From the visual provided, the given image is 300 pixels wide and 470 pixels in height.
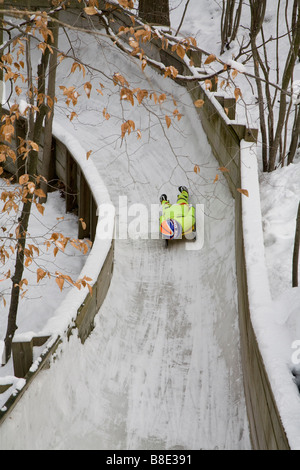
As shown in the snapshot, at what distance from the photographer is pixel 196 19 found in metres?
11.9

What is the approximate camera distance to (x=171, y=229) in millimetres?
5523

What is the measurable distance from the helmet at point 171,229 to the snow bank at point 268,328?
0.96 metres

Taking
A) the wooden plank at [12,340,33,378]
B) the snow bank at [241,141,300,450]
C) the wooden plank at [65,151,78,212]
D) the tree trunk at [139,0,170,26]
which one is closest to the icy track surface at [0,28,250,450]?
the wooden plank at [12,340,33,378]

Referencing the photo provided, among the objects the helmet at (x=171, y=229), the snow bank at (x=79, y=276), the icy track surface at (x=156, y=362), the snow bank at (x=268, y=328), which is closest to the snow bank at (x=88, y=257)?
the snow bank at (x=79, y=276)

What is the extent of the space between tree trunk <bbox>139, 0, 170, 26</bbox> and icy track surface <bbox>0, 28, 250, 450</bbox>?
3914mm

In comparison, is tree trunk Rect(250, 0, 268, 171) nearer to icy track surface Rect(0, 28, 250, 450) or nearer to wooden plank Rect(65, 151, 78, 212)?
icy track surface Rect(0, 28, 250, 450)

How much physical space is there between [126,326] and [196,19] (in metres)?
9.31

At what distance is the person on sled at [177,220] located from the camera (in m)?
5.53

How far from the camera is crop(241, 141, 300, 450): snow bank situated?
2.35 metres

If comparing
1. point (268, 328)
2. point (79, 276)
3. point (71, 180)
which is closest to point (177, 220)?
point (79, 276)

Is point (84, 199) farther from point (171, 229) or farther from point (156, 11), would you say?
point (156, 11)

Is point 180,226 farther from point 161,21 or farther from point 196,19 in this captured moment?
point 196,19

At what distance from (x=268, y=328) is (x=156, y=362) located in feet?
3.99
